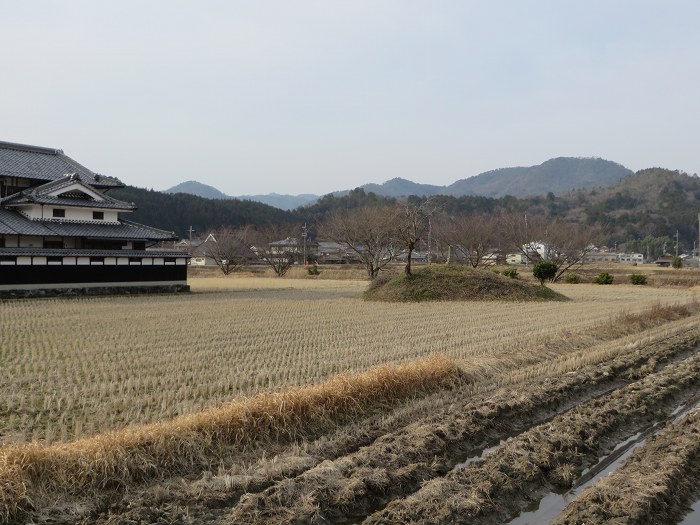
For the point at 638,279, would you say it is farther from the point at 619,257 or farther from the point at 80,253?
the point at 619,257

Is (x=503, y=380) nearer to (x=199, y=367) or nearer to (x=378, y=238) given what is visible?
(x=199, y=367)

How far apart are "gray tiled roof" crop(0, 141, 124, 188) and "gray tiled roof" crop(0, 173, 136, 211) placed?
972 millimetres

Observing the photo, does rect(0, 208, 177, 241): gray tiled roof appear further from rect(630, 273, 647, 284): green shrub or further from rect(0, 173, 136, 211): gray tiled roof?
rect(630, 273, 647, 284): green shrub

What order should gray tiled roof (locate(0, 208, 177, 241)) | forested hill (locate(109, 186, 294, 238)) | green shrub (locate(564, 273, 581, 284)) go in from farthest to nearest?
forested hill (locate(109, 186, 294, 238)), green shrub (locate(564, 273, 581, 284)), gray tiled roof (locate(0, 208, 177, 241))

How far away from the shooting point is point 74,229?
29.0m

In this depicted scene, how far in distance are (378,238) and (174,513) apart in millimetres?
41763

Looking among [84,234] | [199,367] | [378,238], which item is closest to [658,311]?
[199,367]

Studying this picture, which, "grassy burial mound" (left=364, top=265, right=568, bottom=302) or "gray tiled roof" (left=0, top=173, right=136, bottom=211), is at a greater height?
"gray tiled roof" (left=0, top=173, right=136, bottom=211)

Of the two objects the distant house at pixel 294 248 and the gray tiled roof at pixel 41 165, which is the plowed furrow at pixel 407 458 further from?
the distant house at pixel 294 248

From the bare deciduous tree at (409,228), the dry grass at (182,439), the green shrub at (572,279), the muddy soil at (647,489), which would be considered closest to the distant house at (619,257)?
the green shrub at (572,279)

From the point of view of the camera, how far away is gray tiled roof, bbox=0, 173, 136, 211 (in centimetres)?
2805

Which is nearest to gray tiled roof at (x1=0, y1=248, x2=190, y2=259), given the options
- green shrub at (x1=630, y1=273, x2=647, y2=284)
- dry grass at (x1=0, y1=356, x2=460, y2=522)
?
dry grass at (x1=0, y1=356, x2=460, y2=522)

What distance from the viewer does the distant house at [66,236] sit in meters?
26.5

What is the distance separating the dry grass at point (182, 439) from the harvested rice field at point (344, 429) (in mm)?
19
